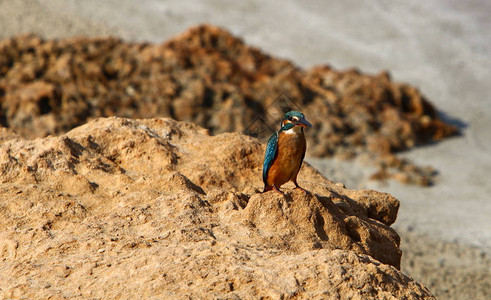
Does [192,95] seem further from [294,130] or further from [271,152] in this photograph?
[294,130]

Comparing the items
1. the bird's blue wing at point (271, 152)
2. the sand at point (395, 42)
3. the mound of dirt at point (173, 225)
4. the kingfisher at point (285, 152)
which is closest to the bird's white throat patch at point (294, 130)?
the kingfisher at point (285, 152)

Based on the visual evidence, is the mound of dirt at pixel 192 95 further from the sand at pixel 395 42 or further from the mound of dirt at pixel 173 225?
the mound of dirt at pixel 173 225

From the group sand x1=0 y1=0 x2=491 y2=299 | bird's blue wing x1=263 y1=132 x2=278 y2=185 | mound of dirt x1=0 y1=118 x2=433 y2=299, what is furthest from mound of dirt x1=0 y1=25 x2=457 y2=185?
bird's blue wing x1=263 y1=132 x2=278 y2=185

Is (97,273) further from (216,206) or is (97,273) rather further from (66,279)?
(216,206)

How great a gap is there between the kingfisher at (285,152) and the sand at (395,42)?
Result: 6.82m

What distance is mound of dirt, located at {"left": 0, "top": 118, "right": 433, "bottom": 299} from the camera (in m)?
3.36

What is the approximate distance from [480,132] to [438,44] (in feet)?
19.3

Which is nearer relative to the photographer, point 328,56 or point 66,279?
point 66,279

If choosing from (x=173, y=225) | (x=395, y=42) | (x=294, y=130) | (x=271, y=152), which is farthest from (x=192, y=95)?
(x=395, y=42)

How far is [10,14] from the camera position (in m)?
18.1

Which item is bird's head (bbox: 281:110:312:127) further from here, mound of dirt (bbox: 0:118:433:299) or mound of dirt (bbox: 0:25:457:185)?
mound of dirt (bbox: 0:25:457:185)

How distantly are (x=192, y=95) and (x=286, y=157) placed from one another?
904 centimetres

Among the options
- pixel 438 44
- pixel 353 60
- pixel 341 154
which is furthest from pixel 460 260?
pixel 438 44

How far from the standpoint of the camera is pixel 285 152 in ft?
13.7
